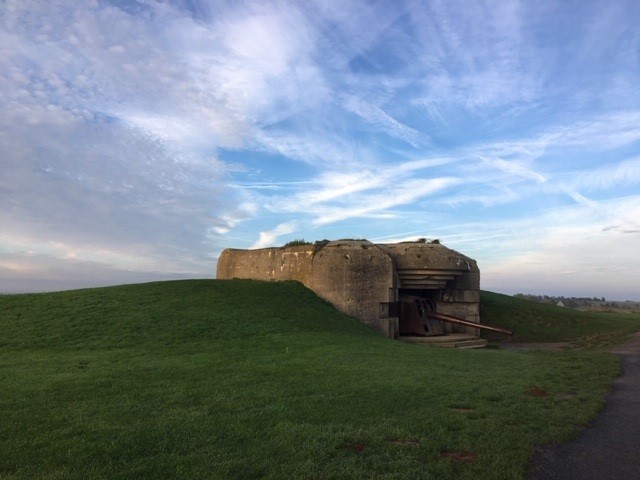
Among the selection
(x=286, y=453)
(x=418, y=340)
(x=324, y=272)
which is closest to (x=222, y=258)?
(x=324, y=272)

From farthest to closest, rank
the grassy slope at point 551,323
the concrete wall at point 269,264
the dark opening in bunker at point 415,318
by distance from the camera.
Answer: the grassy slope at point 551,323
the dark opening in bunker at point 415,318
the concrete wall at point 269,264

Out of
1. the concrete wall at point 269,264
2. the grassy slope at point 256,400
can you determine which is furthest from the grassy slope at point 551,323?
the concrete wall at point 269,264

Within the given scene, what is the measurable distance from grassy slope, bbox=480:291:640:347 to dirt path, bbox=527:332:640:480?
48.0 feet

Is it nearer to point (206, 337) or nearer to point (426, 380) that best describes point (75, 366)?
point (206, 337)

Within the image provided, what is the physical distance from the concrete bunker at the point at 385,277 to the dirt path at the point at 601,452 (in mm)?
10729

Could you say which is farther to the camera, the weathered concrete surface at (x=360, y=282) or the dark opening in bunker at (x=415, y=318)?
the dark opening in bunker at (x=415, y=318)

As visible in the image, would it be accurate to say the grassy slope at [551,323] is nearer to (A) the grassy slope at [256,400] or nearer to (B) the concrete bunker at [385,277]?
(B) the concrete bunker at [385,277]

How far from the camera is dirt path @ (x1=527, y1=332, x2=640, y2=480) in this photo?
4738 mm

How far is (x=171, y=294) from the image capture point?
1609cm

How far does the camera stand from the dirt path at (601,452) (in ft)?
15.5

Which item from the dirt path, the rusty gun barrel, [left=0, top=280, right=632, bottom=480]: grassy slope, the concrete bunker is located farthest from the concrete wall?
the dirt path

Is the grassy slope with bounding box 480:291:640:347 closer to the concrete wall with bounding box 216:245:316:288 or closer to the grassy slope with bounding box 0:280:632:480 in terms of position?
the grassy slope with bounding box 0:280:632:480

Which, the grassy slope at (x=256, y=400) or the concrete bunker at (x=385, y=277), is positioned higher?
the concrete bunker at (x=385, y=277)

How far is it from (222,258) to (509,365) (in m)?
14.6
